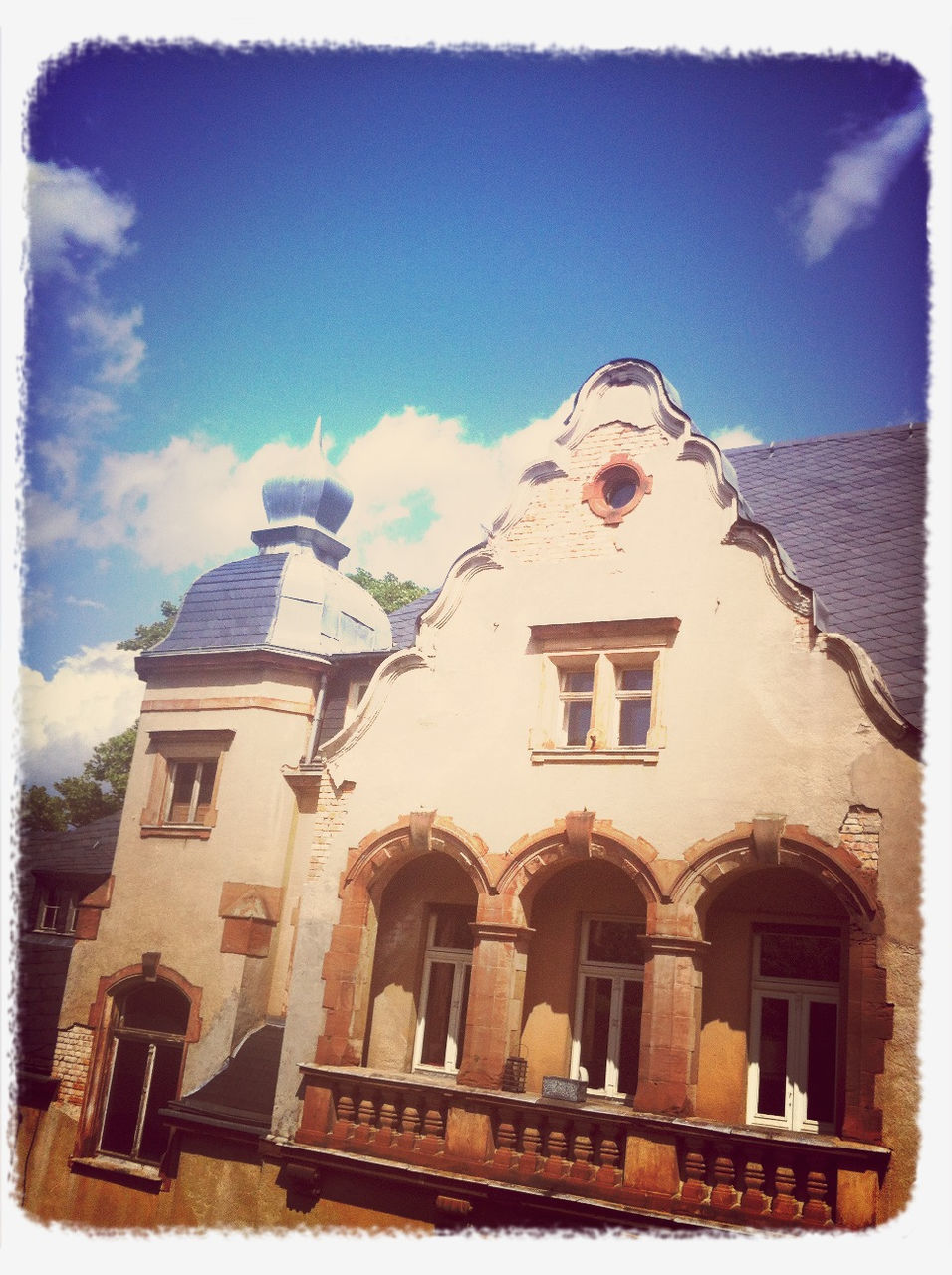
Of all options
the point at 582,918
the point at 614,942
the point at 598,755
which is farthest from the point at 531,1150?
the point at 598,755

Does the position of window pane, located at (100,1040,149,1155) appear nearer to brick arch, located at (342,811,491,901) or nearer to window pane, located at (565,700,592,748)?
brick arch, located at (342,811,491,901)

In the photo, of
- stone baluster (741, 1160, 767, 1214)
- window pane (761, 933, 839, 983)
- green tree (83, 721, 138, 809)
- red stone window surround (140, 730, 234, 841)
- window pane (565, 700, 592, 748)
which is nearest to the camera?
stone baluster (741, 1160, 767, 1214)

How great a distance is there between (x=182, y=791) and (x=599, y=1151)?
729 cm

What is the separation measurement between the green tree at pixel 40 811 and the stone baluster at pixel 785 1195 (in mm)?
7752

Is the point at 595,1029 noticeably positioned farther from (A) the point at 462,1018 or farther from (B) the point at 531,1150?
(A) the point at 462,1018

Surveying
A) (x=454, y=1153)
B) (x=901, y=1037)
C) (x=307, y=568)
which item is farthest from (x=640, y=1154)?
(x=307, y=568)

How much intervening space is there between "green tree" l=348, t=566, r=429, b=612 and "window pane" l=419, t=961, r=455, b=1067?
13.1 meters

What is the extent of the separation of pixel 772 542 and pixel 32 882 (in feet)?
33.4

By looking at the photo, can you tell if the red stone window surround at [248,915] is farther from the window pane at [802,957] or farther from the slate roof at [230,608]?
the window pane at [802,957]

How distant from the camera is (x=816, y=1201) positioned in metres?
8.16

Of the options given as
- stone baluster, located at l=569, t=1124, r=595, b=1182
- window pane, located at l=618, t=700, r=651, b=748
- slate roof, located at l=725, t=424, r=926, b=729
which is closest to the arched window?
stone baluster, located at l=569, t=1124, r=595, b=1182

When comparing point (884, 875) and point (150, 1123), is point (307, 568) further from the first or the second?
point (884, 875)

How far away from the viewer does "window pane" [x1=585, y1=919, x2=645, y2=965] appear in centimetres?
1030

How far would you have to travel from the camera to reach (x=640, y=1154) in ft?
28.8
